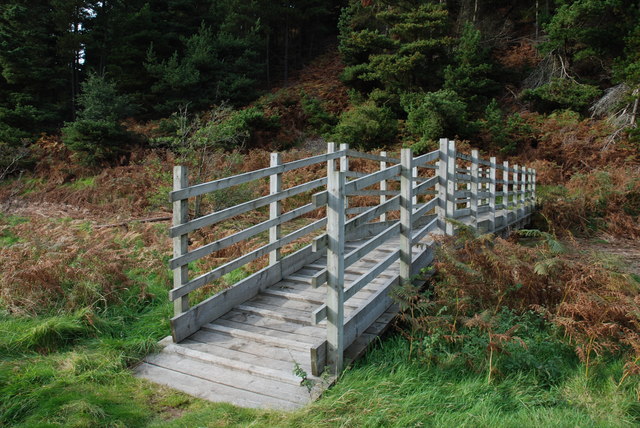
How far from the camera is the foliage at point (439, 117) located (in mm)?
14141

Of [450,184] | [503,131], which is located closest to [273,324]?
[450,184]

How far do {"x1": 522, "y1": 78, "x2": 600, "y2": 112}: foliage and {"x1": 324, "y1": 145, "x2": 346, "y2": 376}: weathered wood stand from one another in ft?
54.7

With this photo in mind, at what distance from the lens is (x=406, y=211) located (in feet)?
16.6

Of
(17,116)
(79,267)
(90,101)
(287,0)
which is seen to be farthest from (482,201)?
(287,0)

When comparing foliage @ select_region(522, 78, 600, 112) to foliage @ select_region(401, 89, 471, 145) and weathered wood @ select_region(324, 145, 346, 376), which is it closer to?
foliage @ select_region(401, 89, 471, 145)

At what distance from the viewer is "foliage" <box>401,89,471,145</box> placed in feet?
46.4

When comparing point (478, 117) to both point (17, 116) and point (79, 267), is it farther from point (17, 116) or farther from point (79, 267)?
point (17, 116)

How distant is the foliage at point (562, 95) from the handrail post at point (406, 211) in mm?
15252

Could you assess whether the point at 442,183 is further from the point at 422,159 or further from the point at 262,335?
the point at 262,335

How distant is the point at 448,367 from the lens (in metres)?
4.09

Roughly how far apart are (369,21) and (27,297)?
21.2 meters

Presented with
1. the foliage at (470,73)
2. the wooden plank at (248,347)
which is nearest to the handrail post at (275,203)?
→ the wooden plank at (248,347)

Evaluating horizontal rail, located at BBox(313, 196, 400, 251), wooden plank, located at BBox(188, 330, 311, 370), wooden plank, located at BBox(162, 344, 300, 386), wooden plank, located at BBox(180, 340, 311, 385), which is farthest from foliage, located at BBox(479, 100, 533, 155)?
wooden plank, located at BBox(162, 344, 300, 386)

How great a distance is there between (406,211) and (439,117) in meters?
10.2
